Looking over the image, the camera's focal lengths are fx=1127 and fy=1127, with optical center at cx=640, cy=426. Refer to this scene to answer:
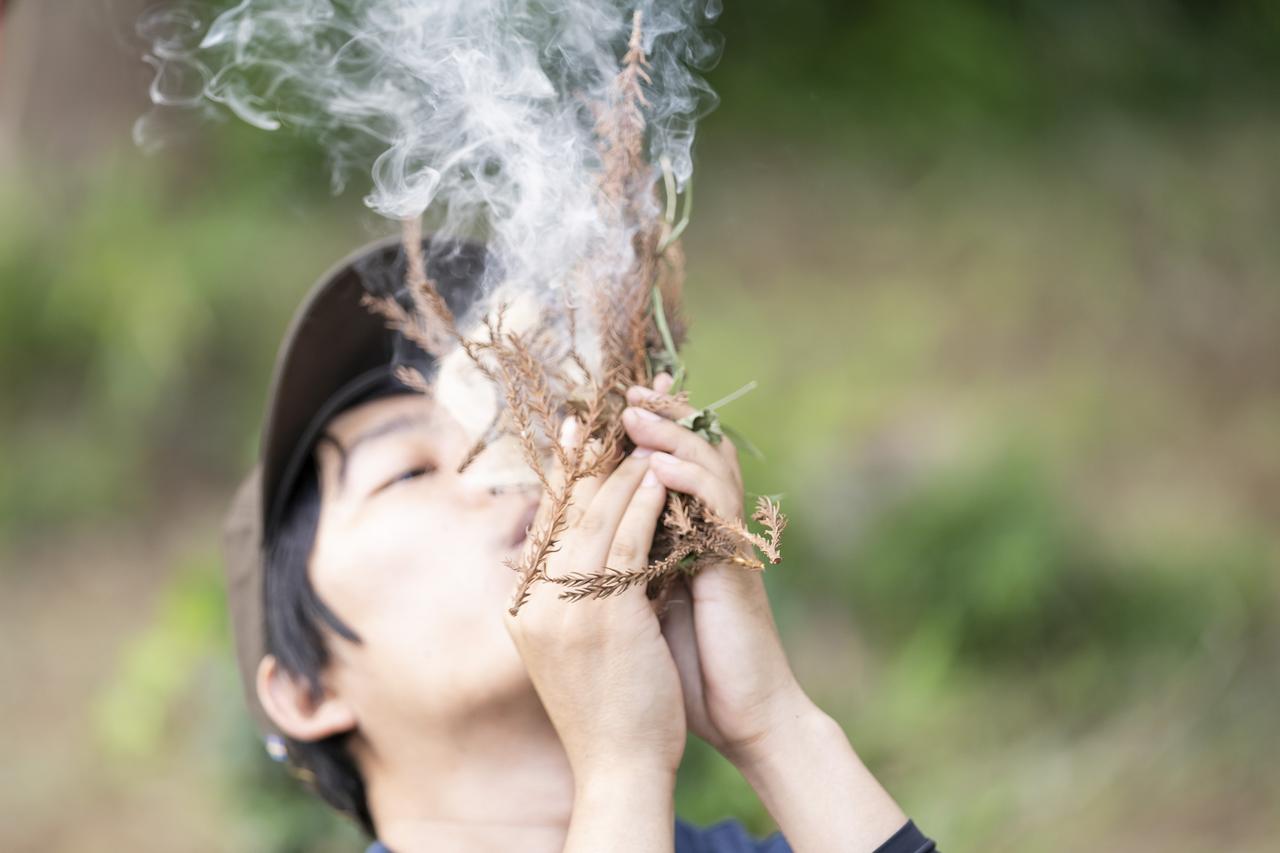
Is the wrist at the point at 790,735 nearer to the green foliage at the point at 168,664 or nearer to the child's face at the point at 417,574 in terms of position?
the child's face at the point at 417,574

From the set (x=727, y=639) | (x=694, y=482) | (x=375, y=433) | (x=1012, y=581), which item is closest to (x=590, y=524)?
(x=694, y=482)

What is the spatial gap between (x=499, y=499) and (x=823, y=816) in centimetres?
63

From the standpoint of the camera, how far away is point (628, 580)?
50.6 inches

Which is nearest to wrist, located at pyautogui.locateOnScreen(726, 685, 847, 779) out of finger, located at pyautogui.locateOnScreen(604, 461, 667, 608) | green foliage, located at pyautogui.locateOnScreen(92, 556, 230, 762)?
finger, located at pyautogui.locateOnScreen(604, 461, 667, 608)

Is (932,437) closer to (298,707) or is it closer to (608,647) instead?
(298,707)

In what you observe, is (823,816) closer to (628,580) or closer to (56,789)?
(628,580)

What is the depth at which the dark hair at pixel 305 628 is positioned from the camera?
1.78 meters

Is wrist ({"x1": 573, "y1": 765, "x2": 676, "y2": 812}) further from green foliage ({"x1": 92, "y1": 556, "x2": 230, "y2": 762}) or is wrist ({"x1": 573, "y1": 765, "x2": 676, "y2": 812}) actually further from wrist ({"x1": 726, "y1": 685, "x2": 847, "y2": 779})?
green foliage ({"x1": 92, "y1": 556, "x2": 230, "y2": 762})

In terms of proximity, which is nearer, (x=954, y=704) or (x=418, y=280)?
(x=418, y=280)

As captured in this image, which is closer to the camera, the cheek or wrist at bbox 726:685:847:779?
wrist at bbox 726:685:847:779

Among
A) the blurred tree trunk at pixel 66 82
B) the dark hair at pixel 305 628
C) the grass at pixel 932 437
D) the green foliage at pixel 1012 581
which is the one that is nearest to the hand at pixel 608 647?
the dark hair at pixel 305 628

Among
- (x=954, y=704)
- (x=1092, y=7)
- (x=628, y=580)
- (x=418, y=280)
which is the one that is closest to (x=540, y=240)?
(x=418, y=280)

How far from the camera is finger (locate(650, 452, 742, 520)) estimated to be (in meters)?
1.36

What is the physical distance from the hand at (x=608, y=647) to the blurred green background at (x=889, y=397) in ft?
5.84
